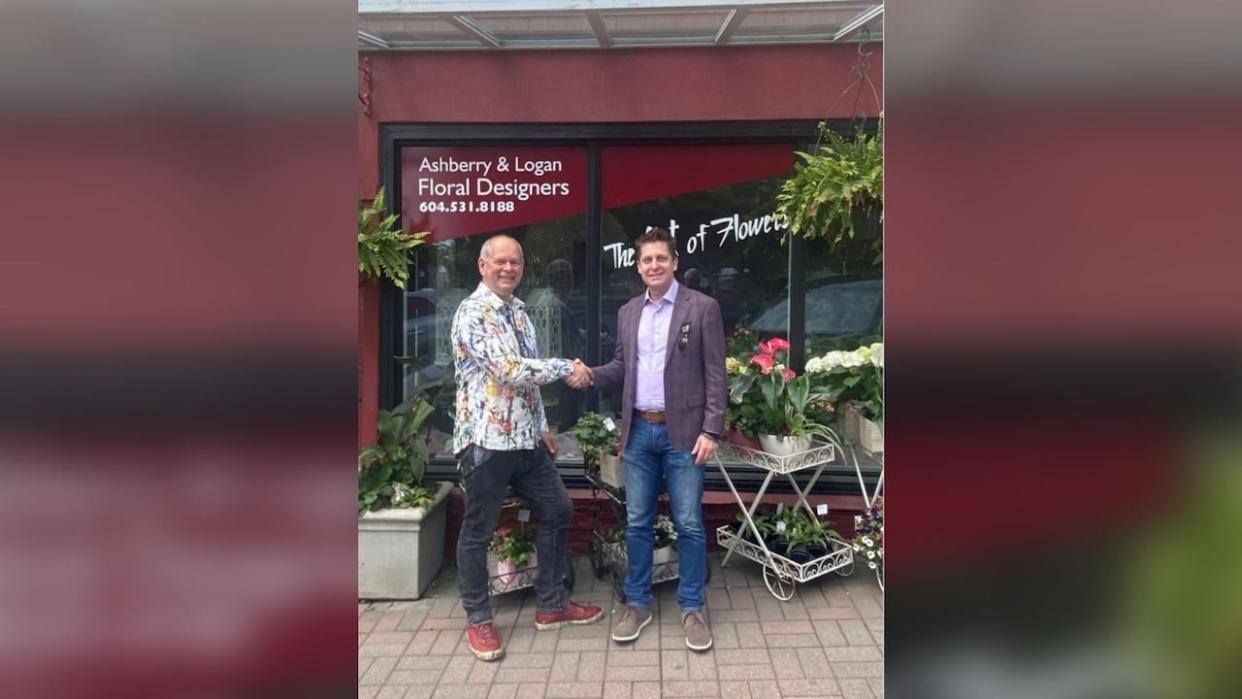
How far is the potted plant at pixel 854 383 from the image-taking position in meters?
3.78

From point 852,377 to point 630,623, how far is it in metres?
1.62

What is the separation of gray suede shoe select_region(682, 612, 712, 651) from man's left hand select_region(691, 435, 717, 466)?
2.25 feet

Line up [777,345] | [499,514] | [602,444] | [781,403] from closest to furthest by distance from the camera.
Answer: [499,514] < [781,403] < [602,444] < [777,345]

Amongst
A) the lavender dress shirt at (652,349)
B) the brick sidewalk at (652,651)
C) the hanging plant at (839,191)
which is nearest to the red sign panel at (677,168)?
the hanging plant at (839,191)

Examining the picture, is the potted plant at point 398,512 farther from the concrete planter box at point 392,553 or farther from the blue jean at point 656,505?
the blue jean at point 656,505

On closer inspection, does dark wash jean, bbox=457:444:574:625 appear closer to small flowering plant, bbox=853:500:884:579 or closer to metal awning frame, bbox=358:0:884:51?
small flowering plant, bbox=853:500:884:579

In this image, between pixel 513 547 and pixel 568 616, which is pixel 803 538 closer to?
pixel 568 616

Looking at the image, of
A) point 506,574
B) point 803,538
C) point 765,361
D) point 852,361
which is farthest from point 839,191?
point 506,574

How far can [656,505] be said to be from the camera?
3365 millimetres

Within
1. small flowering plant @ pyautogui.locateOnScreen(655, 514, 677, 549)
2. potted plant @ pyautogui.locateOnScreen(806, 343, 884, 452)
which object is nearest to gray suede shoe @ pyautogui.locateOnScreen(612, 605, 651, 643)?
small flowering plant @ pyautogui.locateOnScreen(655, 514, 677, 549)
